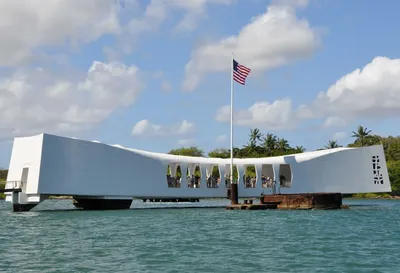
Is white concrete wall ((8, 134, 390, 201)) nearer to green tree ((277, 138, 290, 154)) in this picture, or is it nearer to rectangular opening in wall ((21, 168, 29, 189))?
rectangular opening in wall ((21, 168, 29, 189))

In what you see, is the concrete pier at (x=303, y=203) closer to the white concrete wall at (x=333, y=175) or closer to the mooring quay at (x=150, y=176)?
the mooring quay at (x=150, y=176)

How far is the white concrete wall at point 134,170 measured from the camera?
1522 inches

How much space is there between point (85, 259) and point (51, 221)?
14333 millimetres

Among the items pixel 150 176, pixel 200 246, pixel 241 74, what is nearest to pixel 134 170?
pixel 150 176

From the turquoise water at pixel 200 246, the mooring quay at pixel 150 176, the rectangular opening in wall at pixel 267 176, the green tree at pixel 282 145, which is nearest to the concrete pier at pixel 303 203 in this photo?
the mooring quay at pixel 150 176

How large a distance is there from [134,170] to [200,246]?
24.2 metres

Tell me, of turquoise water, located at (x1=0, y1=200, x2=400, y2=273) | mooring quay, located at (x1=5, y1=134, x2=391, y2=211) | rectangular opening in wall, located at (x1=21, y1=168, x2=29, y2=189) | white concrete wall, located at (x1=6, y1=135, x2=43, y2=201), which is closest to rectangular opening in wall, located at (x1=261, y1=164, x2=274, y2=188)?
mooring quay, located at (x1=5, y1=134, x2=391, y2=211)

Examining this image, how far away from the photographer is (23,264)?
15.8 metres

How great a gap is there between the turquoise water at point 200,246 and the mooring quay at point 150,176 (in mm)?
10331

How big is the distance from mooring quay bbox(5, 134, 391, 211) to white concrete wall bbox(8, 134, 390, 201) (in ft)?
0.21

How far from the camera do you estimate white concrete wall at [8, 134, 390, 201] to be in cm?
3866

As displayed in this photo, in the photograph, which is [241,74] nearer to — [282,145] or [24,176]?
[24,176]

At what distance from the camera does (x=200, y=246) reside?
19.3 m

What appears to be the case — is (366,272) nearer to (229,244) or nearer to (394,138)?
(229,244)
